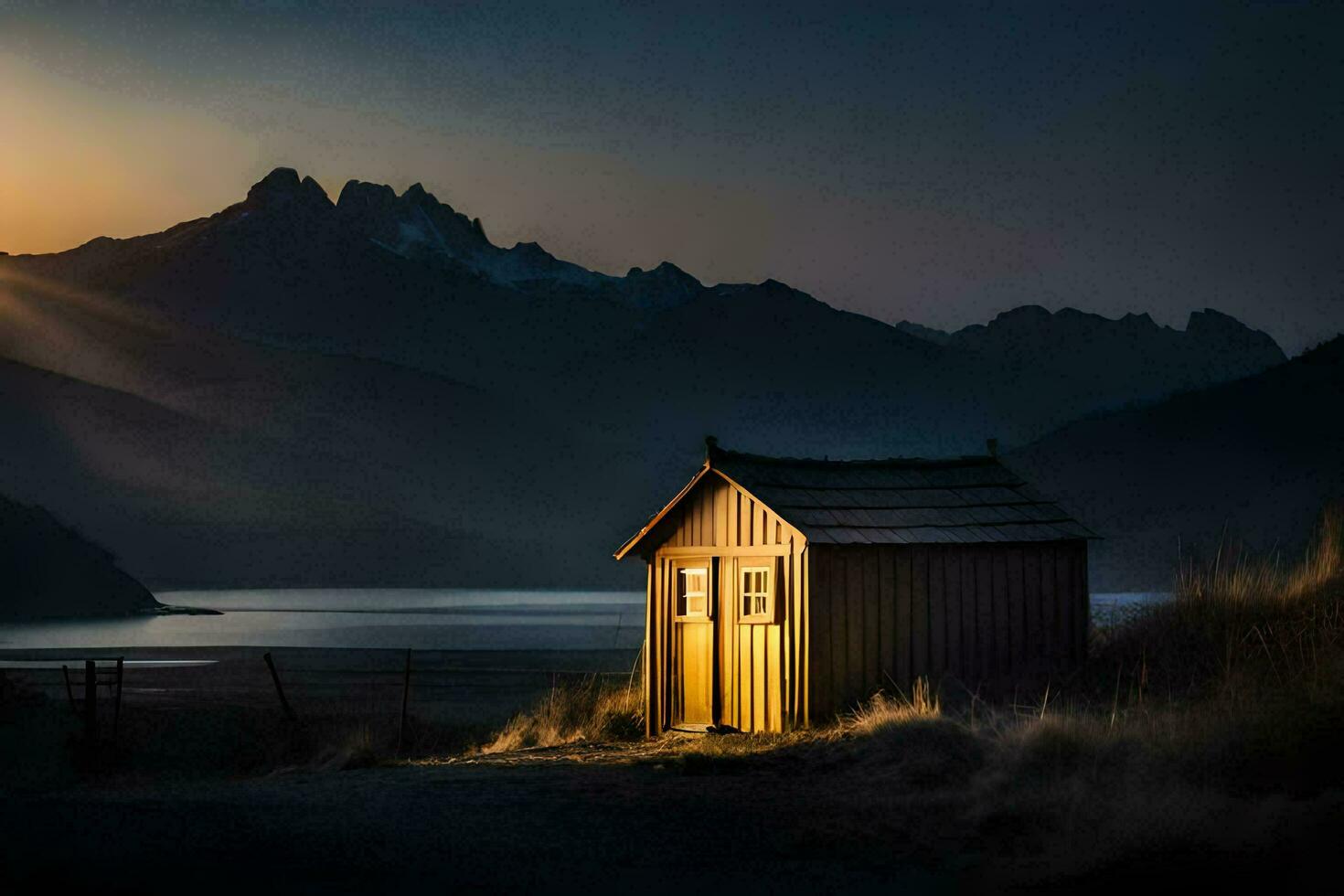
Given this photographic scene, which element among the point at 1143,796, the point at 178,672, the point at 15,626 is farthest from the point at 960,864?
the point at 15,626

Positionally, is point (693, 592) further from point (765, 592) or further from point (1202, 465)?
point (1202, 465)

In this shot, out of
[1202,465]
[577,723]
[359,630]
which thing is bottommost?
[359,630]

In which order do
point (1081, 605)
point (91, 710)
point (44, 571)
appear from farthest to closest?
point (44, 571) → point (91, 710) → point (1081, 605)

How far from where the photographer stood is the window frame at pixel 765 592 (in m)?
18.8

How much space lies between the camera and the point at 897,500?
2034 centimetres

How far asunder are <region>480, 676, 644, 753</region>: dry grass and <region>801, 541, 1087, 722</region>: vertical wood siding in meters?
4.04

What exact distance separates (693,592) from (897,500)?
298 centimetres

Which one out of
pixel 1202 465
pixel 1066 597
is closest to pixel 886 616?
pixel 1066 597

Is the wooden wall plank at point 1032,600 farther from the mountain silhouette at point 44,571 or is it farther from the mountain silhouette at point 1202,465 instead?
the mountain silhouette at point 44,571

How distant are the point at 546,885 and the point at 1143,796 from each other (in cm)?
446

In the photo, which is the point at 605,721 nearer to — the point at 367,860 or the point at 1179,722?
the point at 1179,722

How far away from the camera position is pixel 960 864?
33.0 feet

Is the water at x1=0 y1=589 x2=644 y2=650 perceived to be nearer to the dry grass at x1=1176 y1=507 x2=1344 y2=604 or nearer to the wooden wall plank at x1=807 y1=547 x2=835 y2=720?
the dry grass at x1=1176 y1=507 x2=1344 y2=604

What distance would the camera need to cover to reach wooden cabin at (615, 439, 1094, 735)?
18.5 metres
